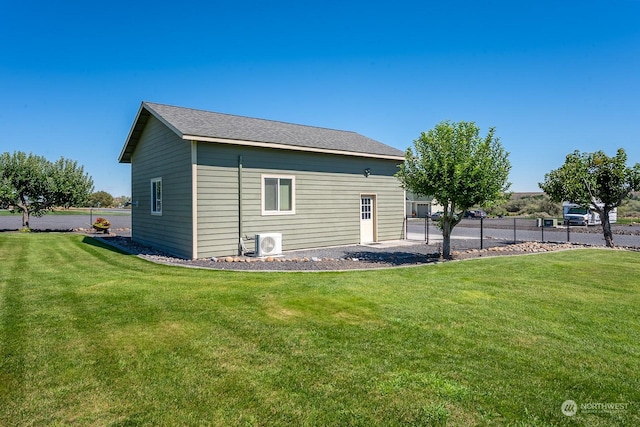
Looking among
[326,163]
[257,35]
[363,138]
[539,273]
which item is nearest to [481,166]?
[539,273]

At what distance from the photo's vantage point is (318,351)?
3861 mm

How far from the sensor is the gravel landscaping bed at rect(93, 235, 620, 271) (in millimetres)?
9195

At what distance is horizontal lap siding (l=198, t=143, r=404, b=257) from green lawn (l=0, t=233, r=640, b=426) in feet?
12.2

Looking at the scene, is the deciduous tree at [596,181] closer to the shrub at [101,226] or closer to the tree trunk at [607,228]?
the tree trunk at [607,228]

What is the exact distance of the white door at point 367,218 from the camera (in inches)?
572

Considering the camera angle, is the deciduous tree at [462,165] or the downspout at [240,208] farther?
the downspout at [240,208]

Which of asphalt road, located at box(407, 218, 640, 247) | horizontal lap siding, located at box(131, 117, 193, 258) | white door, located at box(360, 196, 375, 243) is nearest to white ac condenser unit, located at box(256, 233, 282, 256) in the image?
horizontal lap siding, located at box(131, 117, 193, 258)

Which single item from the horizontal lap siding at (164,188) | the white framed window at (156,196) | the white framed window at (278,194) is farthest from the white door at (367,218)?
the white framed window at (156,196)

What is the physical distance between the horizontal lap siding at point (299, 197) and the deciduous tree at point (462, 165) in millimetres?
3898

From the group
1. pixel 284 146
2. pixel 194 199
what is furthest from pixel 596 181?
pixel 194 199

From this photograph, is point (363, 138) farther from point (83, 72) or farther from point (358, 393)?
point (358, 393)

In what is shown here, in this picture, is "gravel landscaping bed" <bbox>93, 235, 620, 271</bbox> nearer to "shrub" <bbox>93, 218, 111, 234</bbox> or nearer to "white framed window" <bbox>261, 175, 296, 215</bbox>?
"white framed window" <bbox>261, 175, 296, 215</bbox>

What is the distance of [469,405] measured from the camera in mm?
2818

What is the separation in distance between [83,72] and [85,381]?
1774cm
